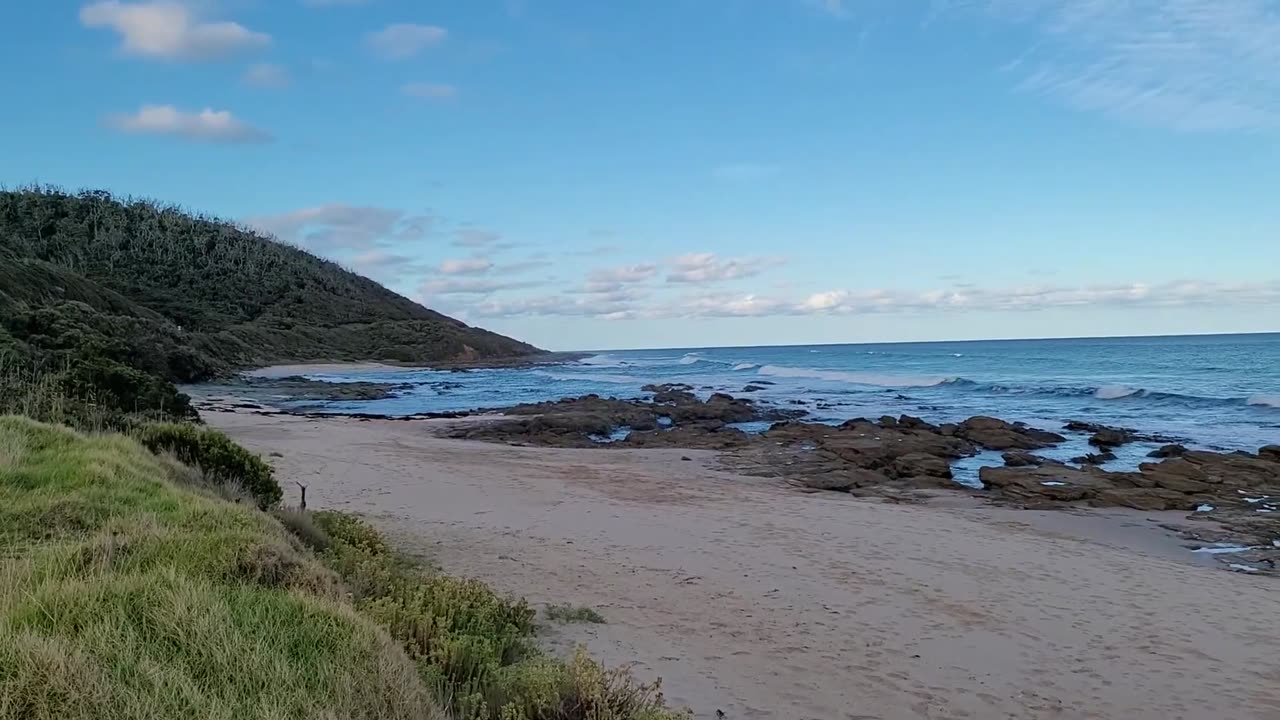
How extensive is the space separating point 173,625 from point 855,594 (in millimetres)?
6632

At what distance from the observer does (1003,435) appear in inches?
950

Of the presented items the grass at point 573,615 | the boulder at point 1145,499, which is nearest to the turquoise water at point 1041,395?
the boulder at point 1145,499

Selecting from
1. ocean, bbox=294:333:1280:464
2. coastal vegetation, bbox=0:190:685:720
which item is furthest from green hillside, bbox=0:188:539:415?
coastal vegetation, bbox=0:190:685:720

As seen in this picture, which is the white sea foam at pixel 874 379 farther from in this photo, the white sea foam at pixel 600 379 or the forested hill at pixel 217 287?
the forested hill at pixel 217 287

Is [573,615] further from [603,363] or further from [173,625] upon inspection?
[603,363]

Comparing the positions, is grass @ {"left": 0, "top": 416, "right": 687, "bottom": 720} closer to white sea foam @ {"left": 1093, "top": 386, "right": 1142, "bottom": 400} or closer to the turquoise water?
the turquoise water

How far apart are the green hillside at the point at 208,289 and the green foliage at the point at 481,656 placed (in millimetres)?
40912

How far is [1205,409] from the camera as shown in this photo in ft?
114

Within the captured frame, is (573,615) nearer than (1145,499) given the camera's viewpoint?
Yes

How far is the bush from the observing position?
8.98m

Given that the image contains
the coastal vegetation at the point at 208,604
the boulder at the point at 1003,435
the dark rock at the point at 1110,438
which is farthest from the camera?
the dark rock at the point at 1110,438

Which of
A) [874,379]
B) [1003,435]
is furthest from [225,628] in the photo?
[874,379]

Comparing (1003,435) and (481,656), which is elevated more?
(481,656)

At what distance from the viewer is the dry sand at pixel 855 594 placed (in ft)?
20.4
